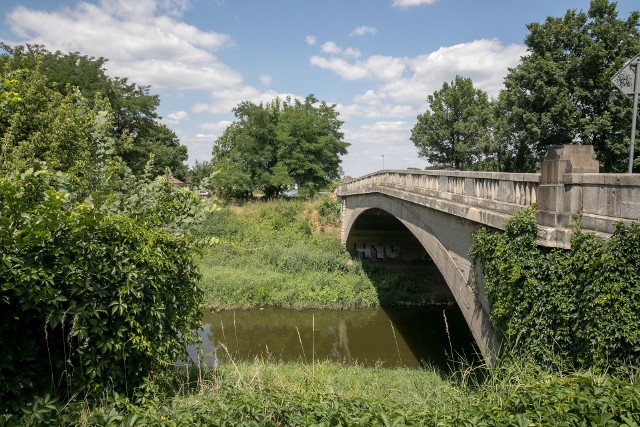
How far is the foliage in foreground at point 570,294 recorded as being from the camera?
15.1 feet

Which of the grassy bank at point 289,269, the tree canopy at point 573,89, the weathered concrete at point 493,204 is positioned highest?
the tree canopy at point 573,89

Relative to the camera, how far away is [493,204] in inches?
285

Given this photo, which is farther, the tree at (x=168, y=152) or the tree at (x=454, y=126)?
the tree at (x=168, y=152)

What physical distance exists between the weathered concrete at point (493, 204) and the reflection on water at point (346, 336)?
4.00 meters

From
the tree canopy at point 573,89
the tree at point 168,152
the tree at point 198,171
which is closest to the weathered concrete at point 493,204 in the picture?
the tree canopy at point 573,89

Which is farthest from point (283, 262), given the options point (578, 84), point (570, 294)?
point (570, 294)

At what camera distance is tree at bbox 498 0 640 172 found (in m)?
19.7

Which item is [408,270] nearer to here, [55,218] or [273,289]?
[273,289]

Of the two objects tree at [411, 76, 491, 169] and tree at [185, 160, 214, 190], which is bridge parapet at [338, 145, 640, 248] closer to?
tree at [411, 76, 491, 169]

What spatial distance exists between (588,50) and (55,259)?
2276 cm

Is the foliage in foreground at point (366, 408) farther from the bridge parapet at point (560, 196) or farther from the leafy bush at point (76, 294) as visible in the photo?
the bridge parapet at point (560, 196)

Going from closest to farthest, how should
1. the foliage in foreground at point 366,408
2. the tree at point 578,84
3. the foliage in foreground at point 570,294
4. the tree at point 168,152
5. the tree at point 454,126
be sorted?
1. the foliage in foreground at point 366,408
2. the foliage in foreground at point 570,294
3. the tree at point 578,84
4. the tree at point 454,126
5. the tree at point 168,152

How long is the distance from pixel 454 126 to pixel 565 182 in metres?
32.9

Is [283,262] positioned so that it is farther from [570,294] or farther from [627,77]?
[627,77]
